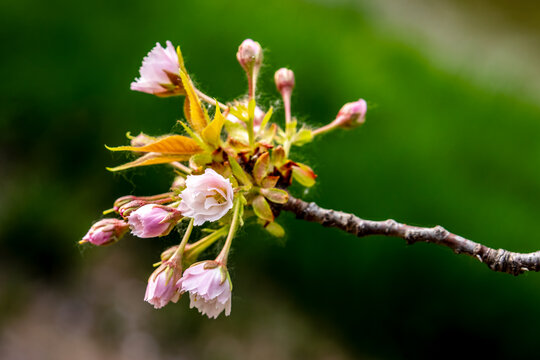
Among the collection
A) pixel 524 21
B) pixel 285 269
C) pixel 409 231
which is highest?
pixel 524 21

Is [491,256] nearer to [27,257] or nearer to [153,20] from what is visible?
[153,20]

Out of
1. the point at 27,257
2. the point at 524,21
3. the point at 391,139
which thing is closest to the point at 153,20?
the point at 391,139

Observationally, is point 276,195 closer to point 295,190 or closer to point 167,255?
point 167,255

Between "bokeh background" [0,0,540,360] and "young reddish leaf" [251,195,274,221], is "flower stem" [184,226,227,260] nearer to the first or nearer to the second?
"young reddish leaf" [251,195,274,221]

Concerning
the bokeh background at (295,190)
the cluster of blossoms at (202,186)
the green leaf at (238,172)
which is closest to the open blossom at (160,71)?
the cluster of blossoms at (202,186)

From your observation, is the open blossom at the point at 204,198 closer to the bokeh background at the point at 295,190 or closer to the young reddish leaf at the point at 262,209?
the young reddish leaf at the point at 262,209

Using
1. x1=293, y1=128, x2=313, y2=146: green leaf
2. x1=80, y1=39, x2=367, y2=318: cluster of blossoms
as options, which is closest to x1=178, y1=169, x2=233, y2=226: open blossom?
x1=80, y1=39, x2=367, y2=318: cluster of blossoms
